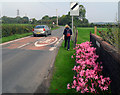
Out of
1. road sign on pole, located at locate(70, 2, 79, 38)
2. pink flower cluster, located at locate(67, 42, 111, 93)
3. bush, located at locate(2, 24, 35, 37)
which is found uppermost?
road sign on pole, located at locate(70, 2, 79, 38)

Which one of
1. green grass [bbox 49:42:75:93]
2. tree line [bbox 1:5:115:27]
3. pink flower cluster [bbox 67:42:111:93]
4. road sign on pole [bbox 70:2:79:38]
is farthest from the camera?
Result: tree line [bbox 1:5:115:27]

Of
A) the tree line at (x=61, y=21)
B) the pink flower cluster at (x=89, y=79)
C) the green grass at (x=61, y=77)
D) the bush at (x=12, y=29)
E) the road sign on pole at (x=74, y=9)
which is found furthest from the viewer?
the tree line at (x=61, y=21)

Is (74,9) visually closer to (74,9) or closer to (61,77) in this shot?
(74,9)

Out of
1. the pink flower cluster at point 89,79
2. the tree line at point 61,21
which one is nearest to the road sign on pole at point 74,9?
the pink flower cluster at point 89,79

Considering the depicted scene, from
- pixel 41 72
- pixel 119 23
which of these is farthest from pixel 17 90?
pixel 119 23

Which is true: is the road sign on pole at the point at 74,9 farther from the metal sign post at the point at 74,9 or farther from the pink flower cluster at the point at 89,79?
the pink flower cluster at the point at 89,79

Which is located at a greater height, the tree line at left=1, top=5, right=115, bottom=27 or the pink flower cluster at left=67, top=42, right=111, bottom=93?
the tree line at left=1, top=5, right=115, bottom=27

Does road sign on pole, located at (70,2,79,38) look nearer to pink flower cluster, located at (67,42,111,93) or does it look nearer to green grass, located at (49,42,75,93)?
green grass, located at (49,42,75,93)

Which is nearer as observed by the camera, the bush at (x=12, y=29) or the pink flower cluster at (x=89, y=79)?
the pink flower cluster at (x=89, y=79)

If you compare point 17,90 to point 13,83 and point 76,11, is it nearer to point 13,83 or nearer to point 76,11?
point 13,83

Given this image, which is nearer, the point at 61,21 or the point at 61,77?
the point at 61,77

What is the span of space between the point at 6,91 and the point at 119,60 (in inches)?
129

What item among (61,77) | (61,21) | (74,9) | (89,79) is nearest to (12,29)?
(74,9)

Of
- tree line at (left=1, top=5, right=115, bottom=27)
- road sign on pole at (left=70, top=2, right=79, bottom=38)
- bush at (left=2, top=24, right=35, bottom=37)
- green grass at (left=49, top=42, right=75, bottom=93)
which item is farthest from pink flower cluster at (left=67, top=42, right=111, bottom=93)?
tree line at (left=1, top=5, right=115, bottom=27)
